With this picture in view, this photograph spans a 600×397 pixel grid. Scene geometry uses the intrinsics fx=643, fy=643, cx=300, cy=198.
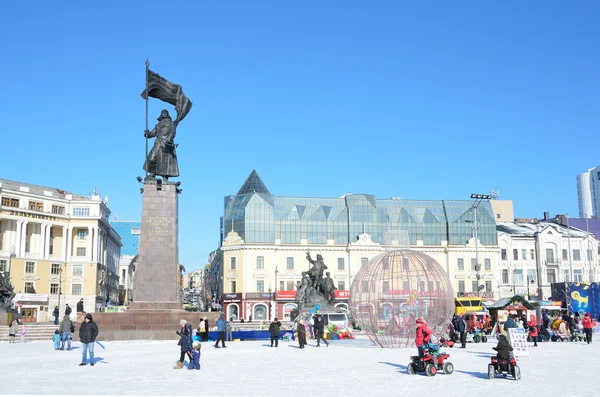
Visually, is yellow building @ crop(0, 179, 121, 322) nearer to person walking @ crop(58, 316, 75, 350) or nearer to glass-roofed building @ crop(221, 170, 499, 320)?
glass-roofed building @ crop(221, 170, 499, 320)

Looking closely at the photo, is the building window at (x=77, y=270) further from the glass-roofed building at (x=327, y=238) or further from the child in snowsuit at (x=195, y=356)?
the child in snowsuit at (x=195, y=356)

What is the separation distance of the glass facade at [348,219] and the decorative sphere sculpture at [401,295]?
53134 mm

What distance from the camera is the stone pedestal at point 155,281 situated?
2808 cm

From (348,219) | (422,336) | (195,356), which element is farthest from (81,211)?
(422,336)

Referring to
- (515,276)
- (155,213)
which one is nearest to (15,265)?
(155,213)

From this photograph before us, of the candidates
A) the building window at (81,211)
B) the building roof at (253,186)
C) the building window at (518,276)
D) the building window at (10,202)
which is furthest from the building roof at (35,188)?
the building window at (518,276)

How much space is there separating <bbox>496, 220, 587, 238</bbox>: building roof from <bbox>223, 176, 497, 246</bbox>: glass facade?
310 centimetres

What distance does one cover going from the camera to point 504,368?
14.5m

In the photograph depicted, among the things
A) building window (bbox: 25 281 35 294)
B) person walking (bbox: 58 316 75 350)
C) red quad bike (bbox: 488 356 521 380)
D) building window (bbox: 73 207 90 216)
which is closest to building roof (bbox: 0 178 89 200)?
building window (bbox: 73 207 90 216)

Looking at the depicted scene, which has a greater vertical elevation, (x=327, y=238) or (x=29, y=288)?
(x=327, y=238)

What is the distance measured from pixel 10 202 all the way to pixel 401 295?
56.1 metres

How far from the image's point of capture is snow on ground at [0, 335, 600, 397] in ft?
41.4

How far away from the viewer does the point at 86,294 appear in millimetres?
72750

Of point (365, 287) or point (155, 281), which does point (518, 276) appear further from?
point (365, 287)
